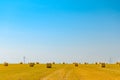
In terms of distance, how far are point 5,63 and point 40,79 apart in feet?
143

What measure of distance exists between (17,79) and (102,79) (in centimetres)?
714

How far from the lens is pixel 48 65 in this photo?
55188mm

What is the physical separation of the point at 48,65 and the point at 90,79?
95.6 ft

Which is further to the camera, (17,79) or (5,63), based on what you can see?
(5,63)

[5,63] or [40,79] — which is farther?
[5,63]

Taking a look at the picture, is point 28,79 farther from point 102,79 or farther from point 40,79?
point 102,79

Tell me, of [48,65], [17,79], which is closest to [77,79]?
[17,79]

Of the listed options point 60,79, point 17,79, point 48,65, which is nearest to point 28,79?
point 17,79

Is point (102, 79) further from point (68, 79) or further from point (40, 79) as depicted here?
point (40, 79)

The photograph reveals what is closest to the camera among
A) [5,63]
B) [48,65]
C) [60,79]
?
[60,79]

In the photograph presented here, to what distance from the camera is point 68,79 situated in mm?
25219

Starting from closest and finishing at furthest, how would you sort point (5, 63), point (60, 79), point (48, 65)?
point (60, 79), point (48, 65), point (5, 63)

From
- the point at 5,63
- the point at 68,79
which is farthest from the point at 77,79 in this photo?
the point at 5,63

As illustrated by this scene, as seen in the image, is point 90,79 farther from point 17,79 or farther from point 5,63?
point 5,63
